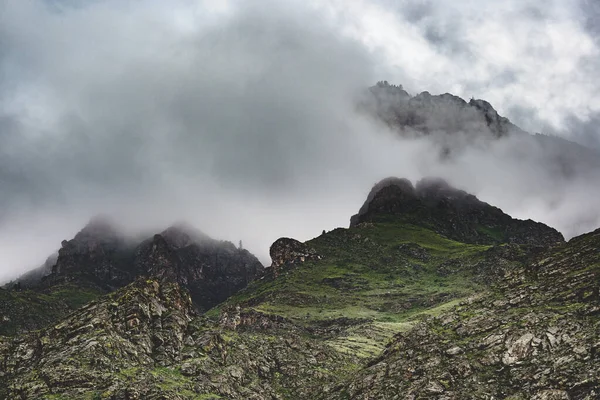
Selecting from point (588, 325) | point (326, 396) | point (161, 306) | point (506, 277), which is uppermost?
point (161, 306)

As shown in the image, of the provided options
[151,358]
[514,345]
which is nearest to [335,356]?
[151,358]

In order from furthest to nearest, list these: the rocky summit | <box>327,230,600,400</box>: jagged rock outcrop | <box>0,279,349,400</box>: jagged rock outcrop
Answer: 1. <box>0,279,349,400</box>: jagged rock outcrop
2. the rocky summit
3. <box>327,230,600,400</box>: jagged rock outcrop

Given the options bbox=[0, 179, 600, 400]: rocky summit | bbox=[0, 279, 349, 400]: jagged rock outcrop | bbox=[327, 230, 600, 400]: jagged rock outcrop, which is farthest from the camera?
bbox=[0, 279, 349, 400]: jagged rock outcrop

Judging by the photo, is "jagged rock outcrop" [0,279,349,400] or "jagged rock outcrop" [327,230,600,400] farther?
"jagged rock outcrop" [0,279,349,400]

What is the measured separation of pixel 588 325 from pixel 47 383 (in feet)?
308

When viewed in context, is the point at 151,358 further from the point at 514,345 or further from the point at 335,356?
the point at 514,345

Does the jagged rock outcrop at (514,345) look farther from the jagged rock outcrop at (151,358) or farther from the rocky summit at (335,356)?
the jagged rock outcrop at (151,358)

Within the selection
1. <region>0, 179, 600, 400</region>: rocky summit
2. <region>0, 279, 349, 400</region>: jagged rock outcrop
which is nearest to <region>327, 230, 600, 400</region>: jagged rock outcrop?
<region>0, 179, 600, 400</region>: rocky summit

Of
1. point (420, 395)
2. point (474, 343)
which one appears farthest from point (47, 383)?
point (474, 343)

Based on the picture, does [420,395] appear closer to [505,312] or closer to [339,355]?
[505,312]

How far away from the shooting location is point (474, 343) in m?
84.1

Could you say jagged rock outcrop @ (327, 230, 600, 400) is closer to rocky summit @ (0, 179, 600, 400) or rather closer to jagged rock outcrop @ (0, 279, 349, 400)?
rocky summit @ (0, 179, 600, 400)

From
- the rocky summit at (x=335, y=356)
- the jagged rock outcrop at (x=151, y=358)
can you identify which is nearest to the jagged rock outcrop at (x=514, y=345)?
the rocky summit at (x=335, y=356)

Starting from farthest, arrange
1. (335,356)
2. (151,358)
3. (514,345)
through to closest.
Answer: (335,356) → (151,358) → (514,345)
